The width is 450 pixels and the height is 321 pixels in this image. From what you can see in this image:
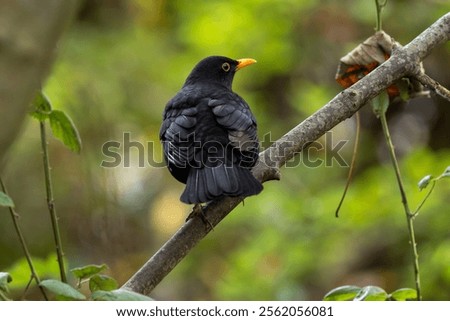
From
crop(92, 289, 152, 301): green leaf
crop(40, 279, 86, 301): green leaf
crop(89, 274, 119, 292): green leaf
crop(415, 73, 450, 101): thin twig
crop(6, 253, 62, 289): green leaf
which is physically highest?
crop(415, 73, 450, 101): thin twig

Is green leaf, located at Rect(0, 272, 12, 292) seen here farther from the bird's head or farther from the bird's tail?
the bird's head

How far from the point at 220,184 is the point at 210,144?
1.74ft

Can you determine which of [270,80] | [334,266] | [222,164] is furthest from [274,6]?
[222,164]

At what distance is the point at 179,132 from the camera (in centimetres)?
385

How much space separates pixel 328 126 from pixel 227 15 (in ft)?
16.4

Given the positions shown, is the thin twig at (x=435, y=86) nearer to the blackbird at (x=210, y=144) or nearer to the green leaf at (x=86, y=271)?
the blackbird at (x=210, y=144)

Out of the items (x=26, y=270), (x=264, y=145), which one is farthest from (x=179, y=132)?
(x=264, y=145)

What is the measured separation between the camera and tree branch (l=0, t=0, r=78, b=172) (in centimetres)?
157

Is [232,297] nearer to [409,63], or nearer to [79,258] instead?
[79,258]

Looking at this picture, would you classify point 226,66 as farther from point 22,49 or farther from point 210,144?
point 22,49

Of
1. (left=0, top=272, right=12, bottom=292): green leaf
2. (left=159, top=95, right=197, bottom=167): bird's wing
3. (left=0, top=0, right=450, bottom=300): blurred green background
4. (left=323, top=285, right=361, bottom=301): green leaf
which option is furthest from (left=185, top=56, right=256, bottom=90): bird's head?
(left=0, top=272, right=12, bottom=292): green leaf

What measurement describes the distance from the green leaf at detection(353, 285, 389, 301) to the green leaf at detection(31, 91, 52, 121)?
4.90 ft

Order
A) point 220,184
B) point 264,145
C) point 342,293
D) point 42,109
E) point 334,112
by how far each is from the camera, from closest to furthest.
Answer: point 342,293 → point 42,109 → point 334,112 → point 220,184 → point 264,145

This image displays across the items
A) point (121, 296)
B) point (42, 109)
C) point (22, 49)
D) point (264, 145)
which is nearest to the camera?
point (22, 49)
